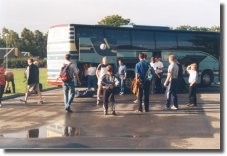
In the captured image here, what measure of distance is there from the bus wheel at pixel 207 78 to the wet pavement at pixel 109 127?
7.85 m

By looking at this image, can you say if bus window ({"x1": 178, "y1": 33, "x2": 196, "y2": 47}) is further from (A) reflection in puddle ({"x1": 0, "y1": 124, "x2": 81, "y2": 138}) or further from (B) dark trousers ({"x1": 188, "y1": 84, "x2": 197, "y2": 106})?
(A) reflection in puddle ({"x1": 0, "y1": 124, "x2": 81, "y2": 138})

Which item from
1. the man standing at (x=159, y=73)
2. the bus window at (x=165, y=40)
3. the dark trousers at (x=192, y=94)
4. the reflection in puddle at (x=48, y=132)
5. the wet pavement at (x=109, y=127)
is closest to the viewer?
the wet pavement at (x=109, y=127)

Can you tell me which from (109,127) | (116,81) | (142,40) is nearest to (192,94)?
(116,81)

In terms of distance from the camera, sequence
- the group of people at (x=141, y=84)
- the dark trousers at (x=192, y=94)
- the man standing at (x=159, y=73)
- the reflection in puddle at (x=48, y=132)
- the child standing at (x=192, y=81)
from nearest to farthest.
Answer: the reflection in puddle at (x=48, y=132), the group of people at (x=141, y=84), the child standing at (x=192, y=81), the dark trousers at (x=192, y=94), the man standing at (x=159, y=73)

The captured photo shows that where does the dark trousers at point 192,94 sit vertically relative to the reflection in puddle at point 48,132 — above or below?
above

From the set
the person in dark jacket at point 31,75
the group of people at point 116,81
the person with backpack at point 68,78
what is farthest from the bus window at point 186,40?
the person with backpack at point 68,78

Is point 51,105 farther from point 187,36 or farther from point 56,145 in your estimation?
point 187,36

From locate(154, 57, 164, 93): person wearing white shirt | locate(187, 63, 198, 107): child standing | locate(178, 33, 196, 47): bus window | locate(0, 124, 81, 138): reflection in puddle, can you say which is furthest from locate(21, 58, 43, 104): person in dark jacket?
locate(178, 33, 196, 47): bus window

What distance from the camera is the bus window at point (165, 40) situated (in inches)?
804

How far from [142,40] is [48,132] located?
38.0 feet

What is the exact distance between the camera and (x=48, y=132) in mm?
9438

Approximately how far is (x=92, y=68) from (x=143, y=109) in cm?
465

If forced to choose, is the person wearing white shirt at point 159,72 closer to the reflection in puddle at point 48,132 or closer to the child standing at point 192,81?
the child standing at point 192,81

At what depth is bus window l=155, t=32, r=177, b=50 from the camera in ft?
67.0
